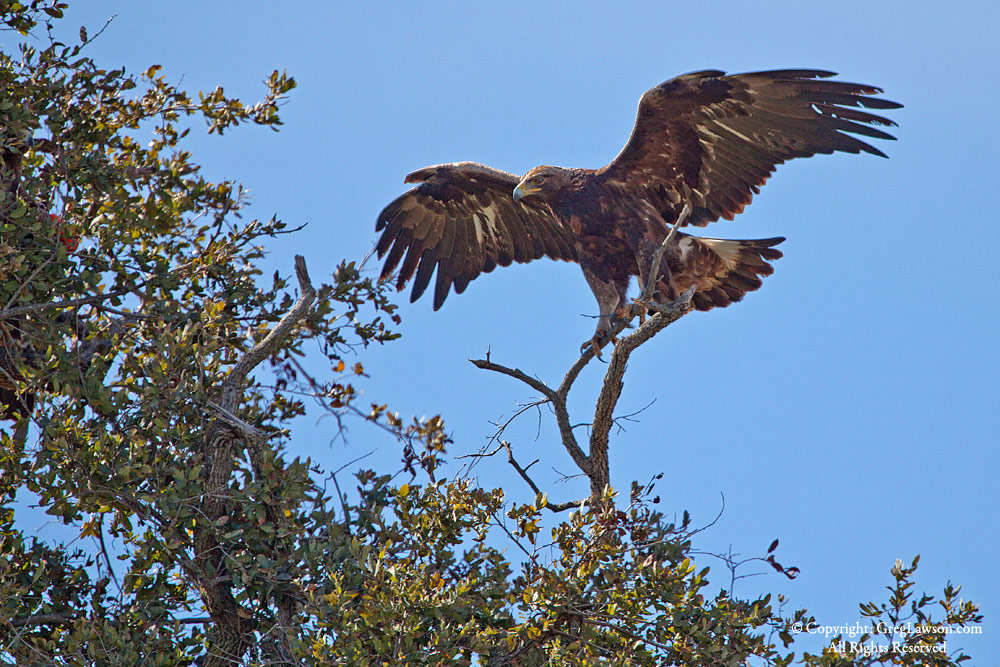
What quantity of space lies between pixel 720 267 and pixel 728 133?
34.1 inches

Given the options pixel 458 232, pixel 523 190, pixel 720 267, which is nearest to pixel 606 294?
Answer: pixel 720 267

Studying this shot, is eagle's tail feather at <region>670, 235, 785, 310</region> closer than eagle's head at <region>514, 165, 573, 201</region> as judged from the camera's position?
Yes

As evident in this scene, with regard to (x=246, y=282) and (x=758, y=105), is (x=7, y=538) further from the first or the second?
(x=758, y=105)

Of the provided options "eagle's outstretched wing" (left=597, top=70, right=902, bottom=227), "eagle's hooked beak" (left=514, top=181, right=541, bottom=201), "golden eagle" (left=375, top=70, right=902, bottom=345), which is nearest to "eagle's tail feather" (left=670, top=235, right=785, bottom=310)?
"golden eagle" (left=375, top=70, right=902, bottom=345)

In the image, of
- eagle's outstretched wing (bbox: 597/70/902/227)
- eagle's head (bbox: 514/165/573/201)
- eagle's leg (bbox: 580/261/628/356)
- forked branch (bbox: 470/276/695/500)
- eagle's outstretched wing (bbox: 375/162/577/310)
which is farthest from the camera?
eagle's outstretched wing (bbox: 375/162/577/310)

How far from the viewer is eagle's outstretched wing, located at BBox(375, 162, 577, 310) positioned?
23.6 feet

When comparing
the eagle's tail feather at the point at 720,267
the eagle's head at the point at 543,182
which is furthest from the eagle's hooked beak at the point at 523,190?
the eagle's tail feather at the point at 720,267

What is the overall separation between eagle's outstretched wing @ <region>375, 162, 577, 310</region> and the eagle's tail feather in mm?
1141

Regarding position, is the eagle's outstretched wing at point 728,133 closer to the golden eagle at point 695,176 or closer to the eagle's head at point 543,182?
the golden eagle at point 695,176

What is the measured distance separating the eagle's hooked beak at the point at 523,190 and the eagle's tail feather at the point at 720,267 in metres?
1.07

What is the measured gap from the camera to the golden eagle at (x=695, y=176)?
5801 millimetres

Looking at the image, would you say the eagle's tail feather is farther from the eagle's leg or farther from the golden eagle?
the eagle's leg

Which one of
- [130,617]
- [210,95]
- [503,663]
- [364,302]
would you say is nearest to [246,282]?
[364,302]

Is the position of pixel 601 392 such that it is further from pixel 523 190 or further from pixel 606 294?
pixel 523 190
